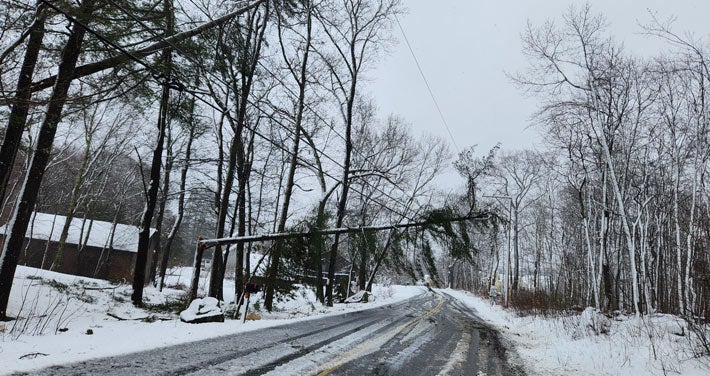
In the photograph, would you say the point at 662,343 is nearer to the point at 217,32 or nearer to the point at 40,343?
the point at 40,343

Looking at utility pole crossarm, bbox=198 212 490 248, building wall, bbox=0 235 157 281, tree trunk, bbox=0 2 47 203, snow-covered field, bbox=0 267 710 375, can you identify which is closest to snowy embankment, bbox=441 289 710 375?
snow-covered field, bbox=0 267 710 375

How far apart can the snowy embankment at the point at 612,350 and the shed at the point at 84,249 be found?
104 feet

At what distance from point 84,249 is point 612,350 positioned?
38.5 metres

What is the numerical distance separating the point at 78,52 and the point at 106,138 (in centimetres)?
1594

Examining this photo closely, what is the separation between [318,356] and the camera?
619 cm

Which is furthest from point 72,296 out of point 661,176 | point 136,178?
point 661,176

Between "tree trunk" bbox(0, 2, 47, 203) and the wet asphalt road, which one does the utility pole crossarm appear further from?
"tree trunk" bbox(0, 2, 47, 203)

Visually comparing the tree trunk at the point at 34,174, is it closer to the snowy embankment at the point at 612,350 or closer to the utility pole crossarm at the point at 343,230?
the utility pole crossarm at the point at 343,230

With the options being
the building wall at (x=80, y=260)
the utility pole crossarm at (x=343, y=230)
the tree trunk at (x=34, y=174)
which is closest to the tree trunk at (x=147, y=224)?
the utility pole crossarm at (x=343, y=230)

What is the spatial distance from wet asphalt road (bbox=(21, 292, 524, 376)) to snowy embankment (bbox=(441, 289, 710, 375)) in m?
0.94

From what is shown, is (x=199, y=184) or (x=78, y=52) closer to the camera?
(x=78, y=52)

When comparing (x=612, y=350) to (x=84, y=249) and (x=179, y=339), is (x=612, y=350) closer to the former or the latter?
(x=179, y=339)

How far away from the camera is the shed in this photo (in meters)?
31.2

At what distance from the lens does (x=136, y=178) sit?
3017 cm
